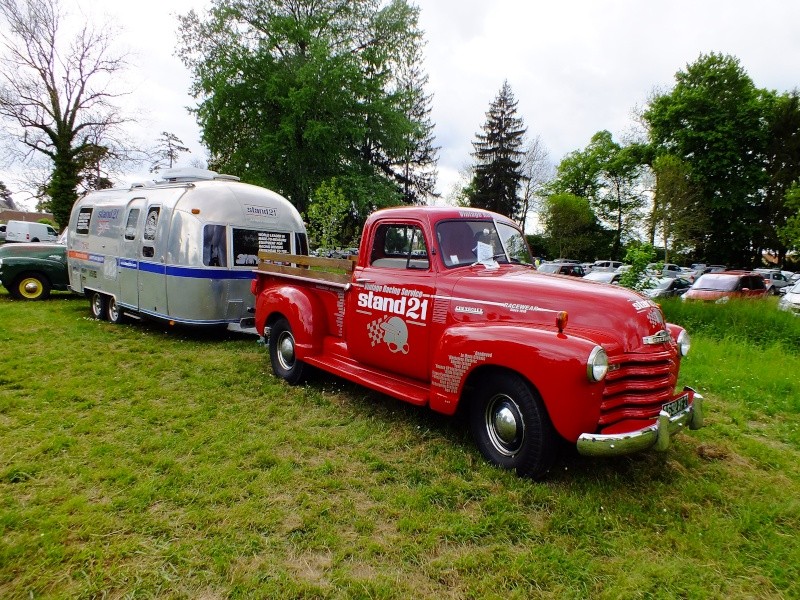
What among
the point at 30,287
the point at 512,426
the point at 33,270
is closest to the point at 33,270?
the point at 33,270

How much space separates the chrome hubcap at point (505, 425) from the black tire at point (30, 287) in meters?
13.5

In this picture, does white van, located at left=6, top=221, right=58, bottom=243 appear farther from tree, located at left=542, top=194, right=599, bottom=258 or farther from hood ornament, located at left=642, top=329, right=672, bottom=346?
tree, located at left=542, top=194, right=599, bottom=258

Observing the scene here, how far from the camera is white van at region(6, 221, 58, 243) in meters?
26.4

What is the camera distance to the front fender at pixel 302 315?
5715 mm

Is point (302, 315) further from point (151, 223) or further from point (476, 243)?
point (151, 223)

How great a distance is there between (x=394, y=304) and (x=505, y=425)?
1.65 metres

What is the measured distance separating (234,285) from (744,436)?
7512 millimetres

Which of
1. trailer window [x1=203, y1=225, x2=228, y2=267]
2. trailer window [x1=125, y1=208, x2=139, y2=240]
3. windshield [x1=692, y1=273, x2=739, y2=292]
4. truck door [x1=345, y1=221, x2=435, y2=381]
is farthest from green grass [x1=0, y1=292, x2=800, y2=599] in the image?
windshield [x1=692, y1=273, x2=739, y2=292]

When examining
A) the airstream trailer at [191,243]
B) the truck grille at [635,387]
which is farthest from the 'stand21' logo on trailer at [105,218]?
the truck grille at [635,387]

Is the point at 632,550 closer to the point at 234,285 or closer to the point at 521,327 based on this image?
the point at 521,327

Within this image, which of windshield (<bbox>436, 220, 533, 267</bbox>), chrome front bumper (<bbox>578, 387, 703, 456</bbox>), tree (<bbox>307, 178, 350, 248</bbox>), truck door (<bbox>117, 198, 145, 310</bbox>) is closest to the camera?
chrome front bumper (<bbox>578, 387, 703, 456</bbox>)

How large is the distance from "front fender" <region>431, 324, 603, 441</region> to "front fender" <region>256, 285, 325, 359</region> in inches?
87.7

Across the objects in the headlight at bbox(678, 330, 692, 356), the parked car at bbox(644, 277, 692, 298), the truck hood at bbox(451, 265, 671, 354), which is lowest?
the parked car at bbox(644, 277, 692, 298)

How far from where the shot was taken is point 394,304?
473 cm
